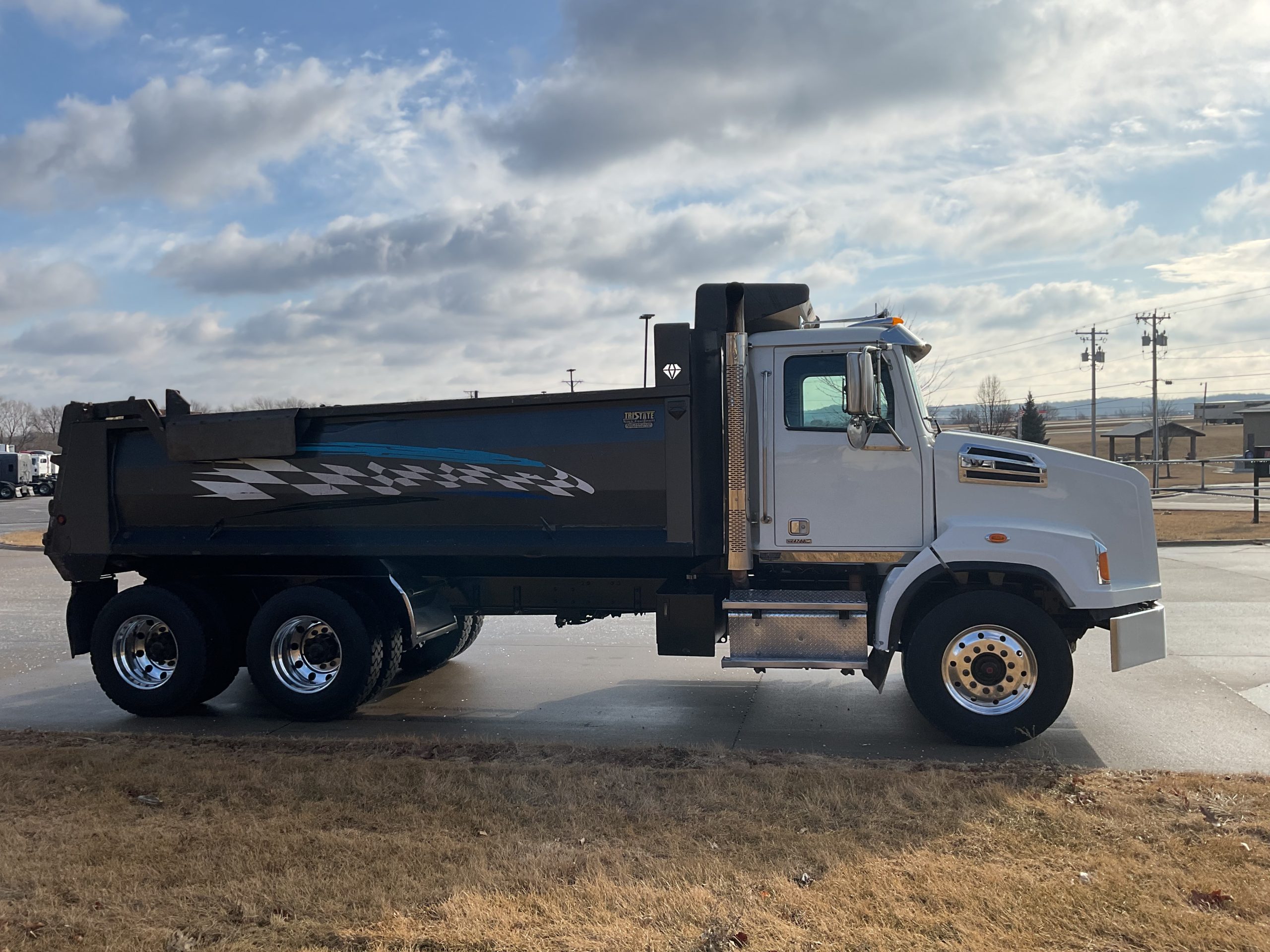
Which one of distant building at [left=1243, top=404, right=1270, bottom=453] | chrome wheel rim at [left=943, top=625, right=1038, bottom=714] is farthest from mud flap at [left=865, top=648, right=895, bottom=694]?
distant building at [left=1243, top=404, right=1270, bottom=453]

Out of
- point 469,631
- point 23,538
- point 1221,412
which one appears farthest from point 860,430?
point 1221,412

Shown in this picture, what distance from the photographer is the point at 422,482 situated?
24.9 ft

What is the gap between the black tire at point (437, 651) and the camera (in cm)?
955

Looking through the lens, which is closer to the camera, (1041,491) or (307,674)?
(1041,491)

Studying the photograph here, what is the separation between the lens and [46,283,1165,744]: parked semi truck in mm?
6727

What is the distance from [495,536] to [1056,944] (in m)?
4.74

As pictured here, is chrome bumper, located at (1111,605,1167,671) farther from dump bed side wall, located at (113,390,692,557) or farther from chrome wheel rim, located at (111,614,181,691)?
chrome wheel rim, located at (111,614,181,691)

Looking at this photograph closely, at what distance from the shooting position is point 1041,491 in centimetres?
681

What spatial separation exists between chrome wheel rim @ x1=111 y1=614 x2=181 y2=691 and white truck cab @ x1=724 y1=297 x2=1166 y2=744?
14.7ft

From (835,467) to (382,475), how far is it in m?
3.26

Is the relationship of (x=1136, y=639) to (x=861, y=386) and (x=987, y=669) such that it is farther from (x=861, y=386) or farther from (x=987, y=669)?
(x=861, y=386)

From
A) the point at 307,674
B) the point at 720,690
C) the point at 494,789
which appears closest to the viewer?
the point at 494,789

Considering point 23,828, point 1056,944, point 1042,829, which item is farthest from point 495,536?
point 1056,944

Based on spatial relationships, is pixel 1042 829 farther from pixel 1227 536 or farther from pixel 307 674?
pixel 1227 536
